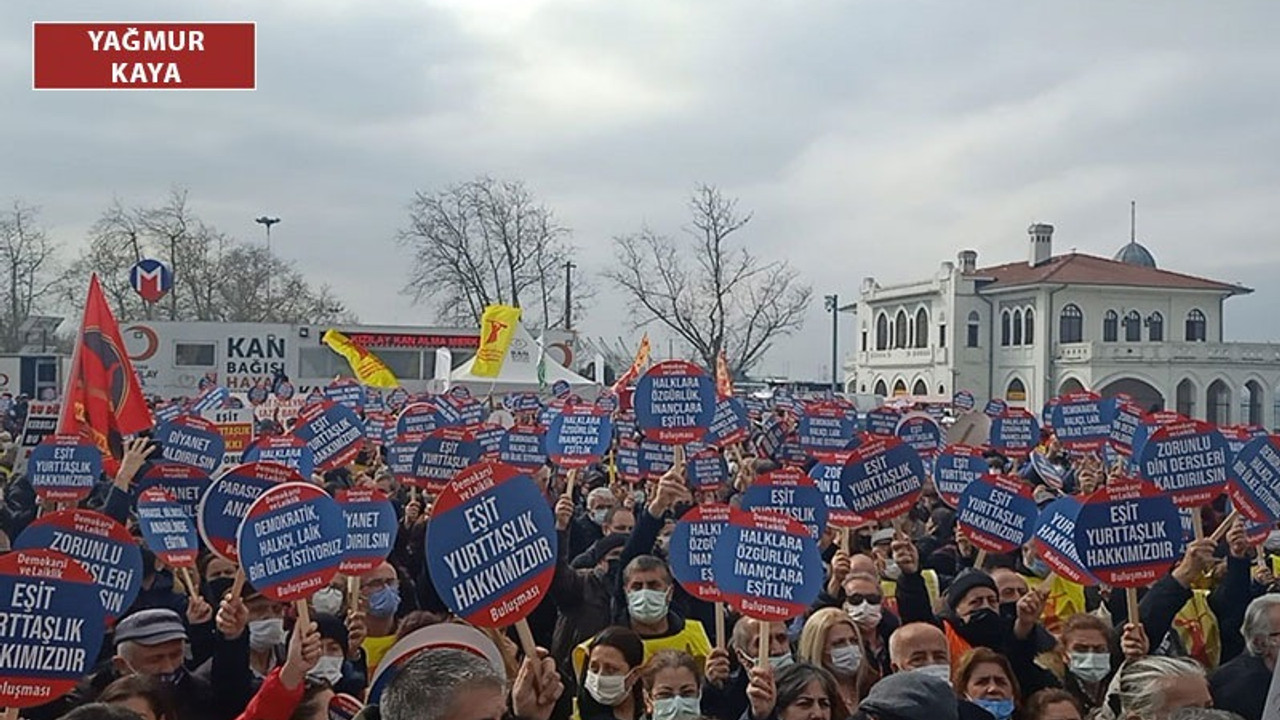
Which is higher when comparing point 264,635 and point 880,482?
point 880,482

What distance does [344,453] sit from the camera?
10617 millimetres

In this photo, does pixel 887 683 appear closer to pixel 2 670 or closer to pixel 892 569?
pixel 2 670

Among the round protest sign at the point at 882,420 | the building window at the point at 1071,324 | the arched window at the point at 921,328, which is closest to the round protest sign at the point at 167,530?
the round protest sign at the point at 882,420

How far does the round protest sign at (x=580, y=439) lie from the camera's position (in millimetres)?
10930

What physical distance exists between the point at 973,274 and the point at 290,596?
71646mm

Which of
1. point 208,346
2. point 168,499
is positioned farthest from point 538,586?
point 208,346

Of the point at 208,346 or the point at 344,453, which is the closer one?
the point at 344,453

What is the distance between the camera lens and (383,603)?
21.4ft

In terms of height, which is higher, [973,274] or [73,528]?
[973,274]

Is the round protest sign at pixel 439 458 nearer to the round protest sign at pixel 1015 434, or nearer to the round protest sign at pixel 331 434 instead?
the round protest sign at pixel 331 434

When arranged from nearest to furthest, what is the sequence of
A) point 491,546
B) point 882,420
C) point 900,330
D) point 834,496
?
point 491,546 → point 834,496 → point 882,420 → point 900,330

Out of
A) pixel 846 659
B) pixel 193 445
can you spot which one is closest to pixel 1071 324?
pixel 193 445

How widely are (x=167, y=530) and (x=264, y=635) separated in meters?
1.21

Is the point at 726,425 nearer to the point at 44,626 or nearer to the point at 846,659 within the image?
the point at 846,659
